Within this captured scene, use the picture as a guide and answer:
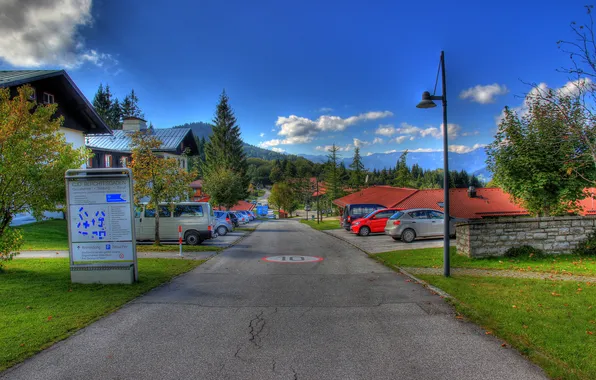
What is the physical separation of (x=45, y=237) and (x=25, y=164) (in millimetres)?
11628

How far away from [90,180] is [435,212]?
15447 millimetres

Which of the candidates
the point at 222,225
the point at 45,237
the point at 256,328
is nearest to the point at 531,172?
the point at 256,328

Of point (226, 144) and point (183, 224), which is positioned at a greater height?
point (226, 144)

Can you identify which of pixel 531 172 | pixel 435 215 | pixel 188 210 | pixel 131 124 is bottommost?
pixel 435 215

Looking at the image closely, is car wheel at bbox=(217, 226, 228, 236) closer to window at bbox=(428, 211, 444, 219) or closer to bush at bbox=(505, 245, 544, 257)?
window at bbox=(428, 211, 444, 219)

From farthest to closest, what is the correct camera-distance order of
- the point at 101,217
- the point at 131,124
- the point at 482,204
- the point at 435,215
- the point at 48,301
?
1. the point at 131,124
2. the point at 482,204
3. the point at 435,215
4. the point at 101,217
5. the point at 48,301

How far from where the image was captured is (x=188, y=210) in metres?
17.9

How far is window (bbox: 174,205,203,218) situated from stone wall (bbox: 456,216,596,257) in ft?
37.2

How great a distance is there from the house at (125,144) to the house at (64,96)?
28.6ft

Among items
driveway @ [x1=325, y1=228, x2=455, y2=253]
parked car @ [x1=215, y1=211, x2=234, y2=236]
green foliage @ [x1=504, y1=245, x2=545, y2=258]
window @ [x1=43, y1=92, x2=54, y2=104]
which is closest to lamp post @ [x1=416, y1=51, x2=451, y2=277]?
green foliage @ [x1=504, y1=245, x2=545, y2=258]

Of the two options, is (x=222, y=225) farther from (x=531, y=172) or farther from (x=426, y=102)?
(x=426, y=102)

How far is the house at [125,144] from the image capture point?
35.9m

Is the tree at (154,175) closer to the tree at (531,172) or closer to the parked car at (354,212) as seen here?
the tree at (531,172)

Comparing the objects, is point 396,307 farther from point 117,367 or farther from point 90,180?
point 90,180
